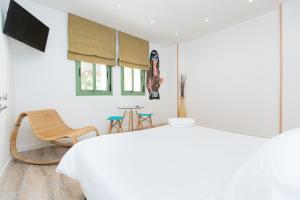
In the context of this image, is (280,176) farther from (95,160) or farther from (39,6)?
(39,6)

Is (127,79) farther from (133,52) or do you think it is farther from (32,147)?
(32,147)

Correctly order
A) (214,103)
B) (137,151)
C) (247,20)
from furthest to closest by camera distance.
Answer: (214,103) < (247,20) < (137,151)

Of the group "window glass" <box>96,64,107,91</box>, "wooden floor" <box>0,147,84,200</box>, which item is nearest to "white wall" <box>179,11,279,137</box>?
"window glass" <box>96,64,107,91</box>

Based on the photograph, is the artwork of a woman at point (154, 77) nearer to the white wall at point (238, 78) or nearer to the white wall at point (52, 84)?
the white wall at point (238, 78)

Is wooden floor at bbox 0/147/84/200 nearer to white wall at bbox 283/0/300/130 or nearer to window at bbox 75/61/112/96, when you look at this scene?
window at bbox 75/61/112/96

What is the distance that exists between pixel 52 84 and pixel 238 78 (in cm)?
395

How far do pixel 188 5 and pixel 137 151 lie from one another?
282 cm

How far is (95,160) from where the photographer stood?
105cm

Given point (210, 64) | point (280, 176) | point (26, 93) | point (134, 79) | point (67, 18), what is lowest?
point (280, 176)

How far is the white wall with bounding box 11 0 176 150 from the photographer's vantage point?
107 inches

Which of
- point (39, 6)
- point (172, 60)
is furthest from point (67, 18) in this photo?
point (172, 60)

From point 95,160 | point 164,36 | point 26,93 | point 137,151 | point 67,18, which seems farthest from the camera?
point 164,36

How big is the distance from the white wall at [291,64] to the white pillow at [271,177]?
2854 mm

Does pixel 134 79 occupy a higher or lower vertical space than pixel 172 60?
lower
